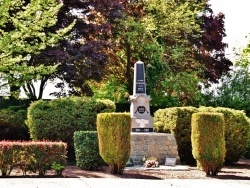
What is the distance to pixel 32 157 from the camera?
15852mm

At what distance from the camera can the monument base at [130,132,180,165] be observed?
20266 mm

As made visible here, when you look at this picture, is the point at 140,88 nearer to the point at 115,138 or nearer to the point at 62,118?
the point at 62,118

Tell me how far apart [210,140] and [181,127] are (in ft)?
15.7

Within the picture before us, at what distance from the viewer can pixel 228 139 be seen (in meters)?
20.9

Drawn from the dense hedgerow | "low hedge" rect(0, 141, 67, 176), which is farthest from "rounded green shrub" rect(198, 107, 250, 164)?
"low hedge" rect(0, 141, 67, 176)

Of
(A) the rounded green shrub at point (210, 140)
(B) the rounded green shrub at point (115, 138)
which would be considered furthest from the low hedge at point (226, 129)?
(B) the rounded green shrub at point (115, 138)

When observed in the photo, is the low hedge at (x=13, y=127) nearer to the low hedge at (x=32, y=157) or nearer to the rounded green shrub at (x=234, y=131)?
the low hedge at (x=32, y=157)

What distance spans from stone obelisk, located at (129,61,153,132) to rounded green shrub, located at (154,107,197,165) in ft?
2.86

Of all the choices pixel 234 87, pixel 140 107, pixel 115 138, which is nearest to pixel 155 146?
pixel 140 107

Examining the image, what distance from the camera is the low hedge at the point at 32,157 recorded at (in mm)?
15725

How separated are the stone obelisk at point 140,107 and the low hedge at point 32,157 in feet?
21.7
